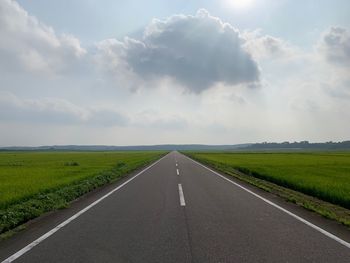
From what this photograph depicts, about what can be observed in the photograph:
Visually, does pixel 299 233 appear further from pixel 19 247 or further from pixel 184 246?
pixel 19 247

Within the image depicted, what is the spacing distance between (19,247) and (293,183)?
1469cm

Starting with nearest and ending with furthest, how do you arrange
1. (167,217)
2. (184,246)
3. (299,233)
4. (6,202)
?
1. (184,246)
2. (299,233)
3. (167,217)
4. (6,202)

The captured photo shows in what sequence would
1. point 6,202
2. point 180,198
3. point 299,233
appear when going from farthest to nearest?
point 180,198, point 6,202, point 299,233

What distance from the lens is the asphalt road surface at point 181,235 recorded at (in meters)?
5.74

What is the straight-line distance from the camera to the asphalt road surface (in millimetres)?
5742

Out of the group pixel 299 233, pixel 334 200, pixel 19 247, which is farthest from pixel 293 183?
pixel 19 247

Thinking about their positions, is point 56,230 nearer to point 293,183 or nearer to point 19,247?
point 19,247

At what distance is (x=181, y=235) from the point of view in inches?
279

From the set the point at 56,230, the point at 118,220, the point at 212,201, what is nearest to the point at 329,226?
the point at 212,201

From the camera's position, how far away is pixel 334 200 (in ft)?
41.5

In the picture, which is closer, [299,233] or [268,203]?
[299,233]

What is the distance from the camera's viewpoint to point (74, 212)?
10156mm

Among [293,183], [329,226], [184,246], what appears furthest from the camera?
[293,183]

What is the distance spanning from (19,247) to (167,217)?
12.4 ft
